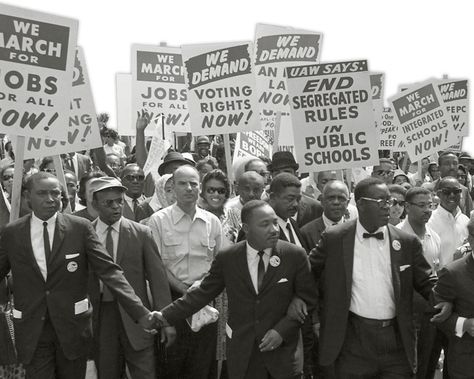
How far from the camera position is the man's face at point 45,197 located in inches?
255

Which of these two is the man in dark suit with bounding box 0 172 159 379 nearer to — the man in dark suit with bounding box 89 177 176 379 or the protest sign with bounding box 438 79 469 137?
the man in dark suit with bounding box 89 177 176 379

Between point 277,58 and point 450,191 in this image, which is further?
point 277,58

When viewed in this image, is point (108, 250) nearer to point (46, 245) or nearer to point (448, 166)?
point (46, 245)

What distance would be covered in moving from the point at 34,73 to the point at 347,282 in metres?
3.80

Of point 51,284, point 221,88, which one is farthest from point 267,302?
point 221,88

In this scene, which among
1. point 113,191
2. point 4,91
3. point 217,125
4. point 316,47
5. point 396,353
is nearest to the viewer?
point 396,353

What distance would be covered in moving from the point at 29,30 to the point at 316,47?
558cm

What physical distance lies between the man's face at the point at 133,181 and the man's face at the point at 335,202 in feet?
8.07

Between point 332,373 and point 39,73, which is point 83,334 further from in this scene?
point 39,73

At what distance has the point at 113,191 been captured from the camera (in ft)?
22.8

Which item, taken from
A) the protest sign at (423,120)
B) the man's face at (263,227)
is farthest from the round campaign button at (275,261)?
the protest sign at (423,120)

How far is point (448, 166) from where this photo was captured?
1277cm

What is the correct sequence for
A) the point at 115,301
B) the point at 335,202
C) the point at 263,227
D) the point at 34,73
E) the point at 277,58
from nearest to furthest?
1. the point at 263,227
2. the point at 115,301
3. the point at 335,202
4. the point at 34,73
5. the point at 277,58

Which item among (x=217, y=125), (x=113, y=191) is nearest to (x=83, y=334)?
(x=113, y=191)
